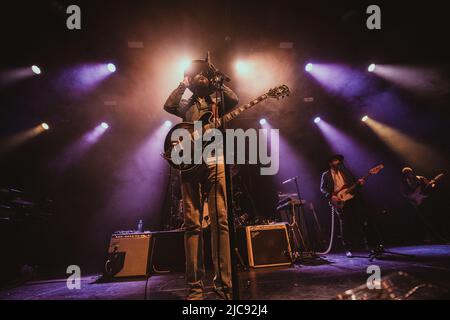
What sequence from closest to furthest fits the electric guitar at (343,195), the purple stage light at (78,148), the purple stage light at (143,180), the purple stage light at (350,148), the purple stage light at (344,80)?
the electric guitar at (343,195), the purple stage light at (344,80), the purple stage light at (78,148), the purple stage light at (143,180), the purple stage light at (350,148)

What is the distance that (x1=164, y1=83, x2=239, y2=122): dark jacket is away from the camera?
2.81m

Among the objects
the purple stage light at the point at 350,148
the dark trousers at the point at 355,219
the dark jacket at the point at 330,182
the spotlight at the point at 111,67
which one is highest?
the spotlight at the point at 111,67

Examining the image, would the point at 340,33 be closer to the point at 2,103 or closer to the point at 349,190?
the point at 349,190

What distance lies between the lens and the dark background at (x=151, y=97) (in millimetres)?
4766

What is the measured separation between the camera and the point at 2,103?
5.74 meters

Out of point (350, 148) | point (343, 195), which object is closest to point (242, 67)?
point (343, 195)

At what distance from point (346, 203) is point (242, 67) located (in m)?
4.15

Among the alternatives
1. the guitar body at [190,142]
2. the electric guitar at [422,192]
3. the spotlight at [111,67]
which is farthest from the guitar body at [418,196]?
the spotlight at [111,67]

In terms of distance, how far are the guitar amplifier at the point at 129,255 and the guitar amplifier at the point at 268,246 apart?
185 cm

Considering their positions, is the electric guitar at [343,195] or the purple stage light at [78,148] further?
the purple stage light at [78,148]

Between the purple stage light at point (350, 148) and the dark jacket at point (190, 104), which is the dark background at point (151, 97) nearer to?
the purple stage light at point (350, 148)

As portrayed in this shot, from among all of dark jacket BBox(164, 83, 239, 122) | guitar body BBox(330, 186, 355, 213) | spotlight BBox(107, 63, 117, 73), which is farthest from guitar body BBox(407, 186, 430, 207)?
spotlight BBox(107, 63, 117, 73)

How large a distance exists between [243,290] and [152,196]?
596 centimetres
